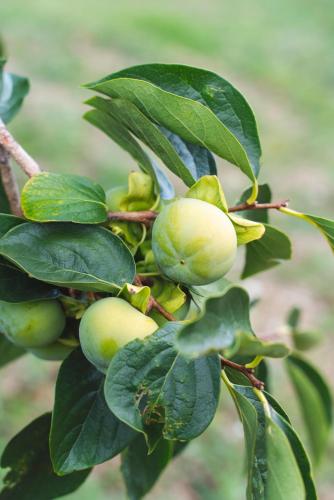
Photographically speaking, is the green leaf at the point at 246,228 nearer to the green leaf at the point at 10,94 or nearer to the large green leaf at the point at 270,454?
the large green leaf at the point at 270,454

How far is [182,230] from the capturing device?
70 cm

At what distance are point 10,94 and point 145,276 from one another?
0.40 metres

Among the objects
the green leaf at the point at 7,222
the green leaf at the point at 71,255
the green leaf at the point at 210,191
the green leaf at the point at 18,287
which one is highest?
the green leaf at the point at 210,191

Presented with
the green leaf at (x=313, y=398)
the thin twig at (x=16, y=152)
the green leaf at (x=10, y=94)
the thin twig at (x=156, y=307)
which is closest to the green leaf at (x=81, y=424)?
the thin twig at (x=156, y=307)

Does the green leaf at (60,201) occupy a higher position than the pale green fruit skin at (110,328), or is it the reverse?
the green leaf at (60,201)

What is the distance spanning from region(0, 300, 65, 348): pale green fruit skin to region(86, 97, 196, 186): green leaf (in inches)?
8.5

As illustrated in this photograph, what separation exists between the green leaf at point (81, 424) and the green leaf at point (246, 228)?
24 centimetres

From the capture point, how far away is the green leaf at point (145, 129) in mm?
755

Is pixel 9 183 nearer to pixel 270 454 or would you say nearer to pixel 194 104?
pixel 194 104

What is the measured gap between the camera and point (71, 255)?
749mm

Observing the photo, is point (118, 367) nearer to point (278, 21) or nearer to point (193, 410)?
point (193, 410)

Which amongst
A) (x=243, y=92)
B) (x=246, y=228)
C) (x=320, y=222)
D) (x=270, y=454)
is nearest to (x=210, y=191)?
(x=246, y=228)

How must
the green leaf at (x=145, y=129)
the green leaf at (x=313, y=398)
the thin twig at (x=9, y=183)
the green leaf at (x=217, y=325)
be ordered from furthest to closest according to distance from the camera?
the green leaf at (x=313, y=398), the thin twig at (x=9, y=183), the green leaf at (x=145, y=129), the green leaf at (x=217, y=325)

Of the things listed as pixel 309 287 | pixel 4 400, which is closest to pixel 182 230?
pixel 4 400
